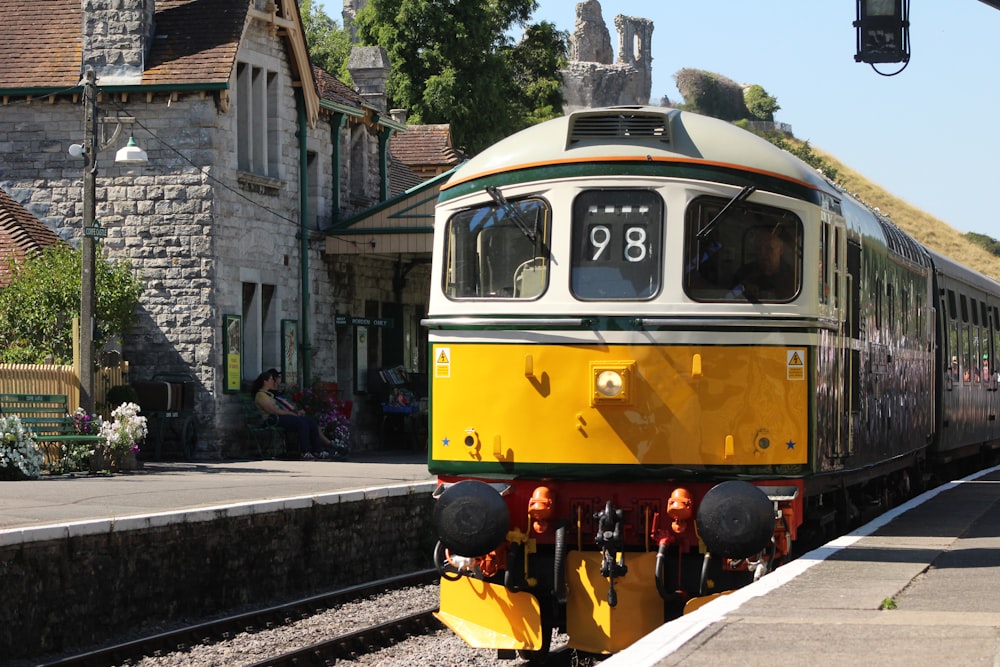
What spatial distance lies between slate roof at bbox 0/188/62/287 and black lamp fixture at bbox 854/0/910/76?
14441mm

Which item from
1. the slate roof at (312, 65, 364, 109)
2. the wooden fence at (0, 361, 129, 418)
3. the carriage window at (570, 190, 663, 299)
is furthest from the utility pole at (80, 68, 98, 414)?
the carriage window at (570, 190, 663, 299)

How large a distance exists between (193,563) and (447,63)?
108ft

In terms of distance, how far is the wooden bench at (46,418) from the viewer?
20.0m

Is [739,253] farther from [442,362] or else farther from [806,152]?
[806,152]

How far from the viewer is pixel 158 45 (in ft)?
83.5

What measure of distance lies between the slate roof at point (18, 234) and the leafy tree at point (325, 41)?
36867mm

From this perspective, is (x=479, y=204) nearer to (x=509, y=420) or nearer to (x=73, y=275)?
(x=509, y=420)

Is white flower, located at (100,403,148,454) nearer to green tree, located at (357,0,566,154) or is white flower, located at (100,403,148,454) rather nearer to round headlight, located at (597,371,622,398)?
round headlight, located at (597,371,622,398)

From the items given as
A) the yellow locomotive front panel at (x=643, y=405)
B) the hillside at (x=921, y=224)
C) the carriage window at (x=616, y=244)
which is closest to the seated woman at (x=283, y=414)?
the yellow locomotive front panel at (x=643, y=405)

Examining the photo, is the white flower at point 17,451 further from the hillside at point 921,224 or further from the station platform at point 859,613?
the hillside at point 921,224

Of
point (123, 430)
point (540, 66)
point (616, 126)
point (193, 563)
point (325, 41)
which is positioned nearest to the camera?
point (616, 126)

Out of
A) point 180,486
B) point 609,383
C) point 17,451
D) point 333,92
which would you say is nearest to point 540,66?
point 333,92

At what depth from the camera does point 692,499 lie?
10.0 metres

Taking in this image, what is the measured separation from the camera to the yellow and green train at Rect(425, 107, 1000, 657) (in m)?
9.97
